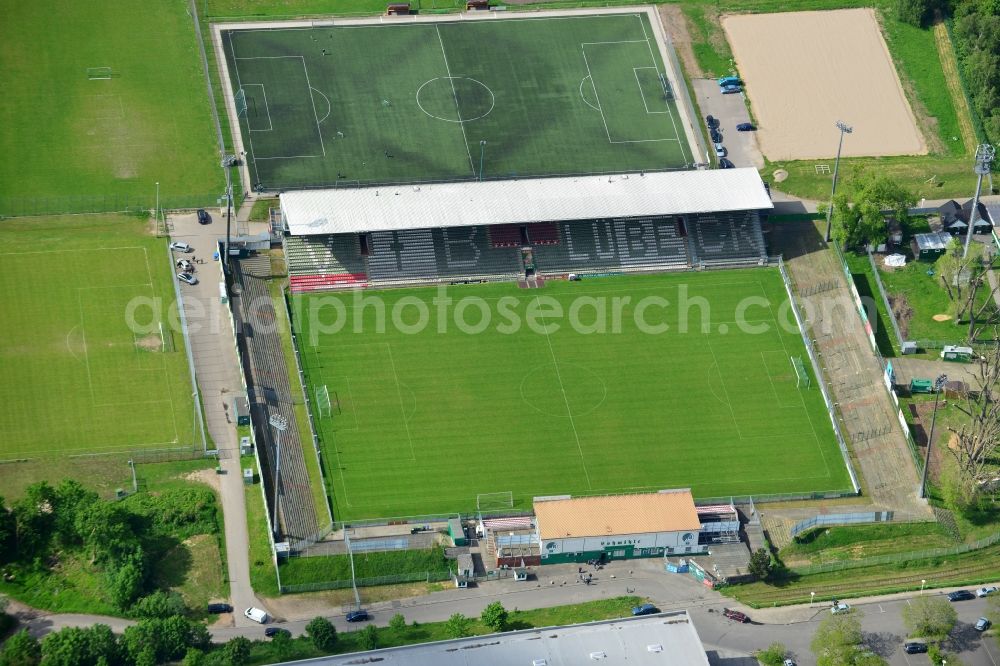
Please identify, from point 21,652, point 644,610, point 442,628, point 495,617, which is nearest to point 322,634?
point 442,628

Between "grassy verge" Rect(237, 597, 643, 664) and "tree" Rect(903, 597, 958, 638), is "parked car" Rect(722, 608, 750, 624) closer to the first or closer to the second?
"grassy verge" Rect(237, 597, 643, 664)

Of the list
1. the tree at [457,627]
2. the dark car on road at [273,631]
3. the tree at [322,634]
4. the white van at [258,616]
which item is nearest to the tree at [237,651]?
the dark car on road at [273,631]

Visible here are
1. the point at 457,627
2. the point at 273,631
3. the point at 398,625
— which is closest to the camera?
the point at 457,627

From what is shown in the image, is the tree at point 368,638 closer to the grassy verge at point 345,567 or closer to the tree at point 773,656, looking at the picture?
the grassy verge at point 345,567

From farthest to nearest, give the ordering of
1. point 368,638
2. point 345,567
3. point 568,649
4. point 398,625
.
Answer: point 345,567 < point 398,625 < point 368,638 < point 568,649

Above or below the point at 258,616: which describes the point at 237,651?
below

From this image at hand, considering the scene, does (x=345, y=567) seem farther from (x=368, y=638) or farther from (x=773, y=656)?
(x=773, y=656)

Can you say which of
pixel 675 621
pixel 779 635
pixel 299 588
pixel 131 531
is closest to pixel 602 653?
pixel 675 621

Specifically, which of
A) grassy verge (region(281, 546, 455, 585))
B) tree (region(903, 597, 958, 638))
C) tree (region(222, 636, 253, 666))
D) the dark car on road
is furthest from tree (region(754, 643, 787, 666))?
tree (region(222, 636, 253, 666))
